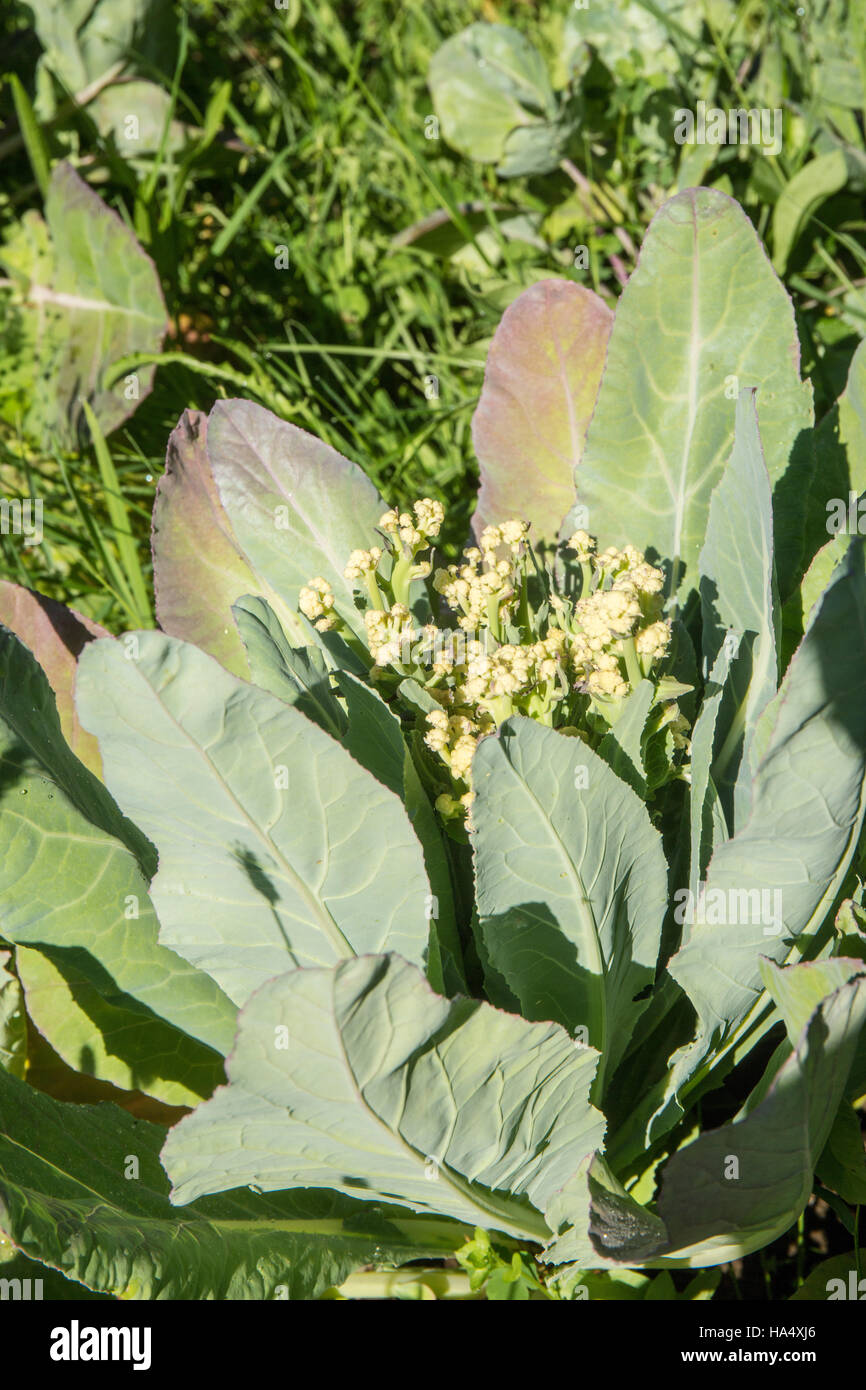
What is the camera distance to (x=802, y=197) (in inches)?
94.3

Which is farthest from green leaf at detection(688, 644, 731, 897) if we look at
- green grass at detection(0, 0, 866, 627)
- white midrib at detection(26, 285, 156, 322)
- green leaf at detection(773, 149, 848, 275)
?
white midrib at detection(26, 285, 156, 322)

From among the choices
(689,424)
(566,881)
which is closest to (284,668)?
(566,881)

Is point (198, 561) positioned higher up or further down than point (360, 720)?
higher up

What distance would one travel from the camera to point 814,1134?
116 cm

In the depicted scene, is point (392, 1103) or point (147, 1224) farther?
point (147, 1224)

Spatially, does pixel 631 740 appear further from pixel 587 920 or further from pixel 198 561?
pixel 198 561

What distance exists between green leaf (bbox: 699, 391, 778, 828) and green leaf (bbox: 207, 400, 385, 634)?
1.62 ft

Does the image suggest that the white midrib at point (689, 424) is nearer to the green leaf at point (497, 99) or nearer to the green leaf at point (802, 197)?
the green leaf at point (802, 197)

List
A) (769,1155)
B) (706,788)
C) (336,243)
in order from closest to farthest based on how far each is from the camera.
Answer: (769,1155)
(706,788)
(336,243)

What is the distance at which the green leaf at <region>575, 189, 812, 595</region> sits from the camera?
155cm

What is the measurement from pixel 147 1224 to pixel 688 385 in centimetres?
127

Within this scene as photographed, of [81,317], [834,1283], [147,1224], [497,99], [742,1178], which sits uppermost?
[497,99]

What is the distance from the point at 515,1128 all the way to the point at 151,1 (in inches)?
117

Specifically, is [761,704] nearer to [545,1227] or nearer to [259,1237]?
[545,1227]
